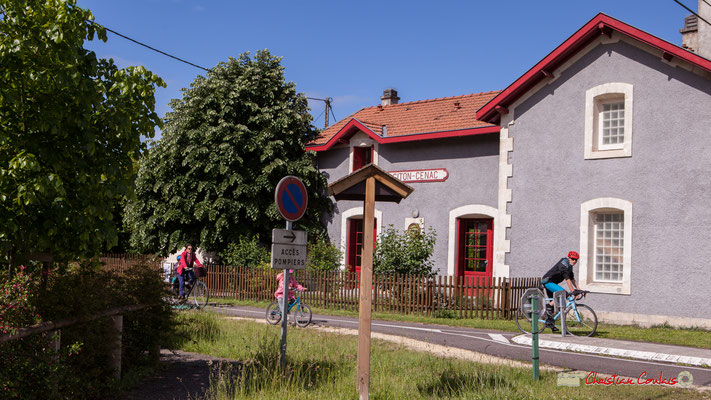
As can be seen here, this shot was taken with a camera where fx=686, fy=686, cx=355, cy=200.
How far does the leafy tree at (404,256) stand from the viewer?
18.5m

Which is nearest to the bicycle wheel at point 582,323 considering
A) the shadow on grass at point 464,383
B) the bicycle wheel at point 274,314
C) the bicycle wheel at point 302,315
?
the bicycle wheel at point 302,315

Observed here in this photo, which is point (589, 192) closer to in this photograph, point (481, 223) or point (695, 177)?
point (695, 177)

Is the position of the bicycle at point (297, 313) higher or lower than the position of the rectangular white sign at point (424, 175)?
lower

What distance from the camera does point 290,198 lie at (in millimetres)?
8211

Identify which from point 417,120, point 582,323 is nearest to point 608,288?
point 582,323

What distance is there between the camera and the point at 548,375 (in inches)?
338

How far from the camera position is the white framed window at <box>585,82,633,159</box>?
16250 mm

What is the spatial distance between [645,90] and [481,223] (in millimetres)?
6061

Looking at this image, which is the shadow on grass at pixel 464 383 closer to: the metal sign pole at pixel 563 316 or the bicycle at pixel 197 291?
the metal sign pole at pixel 563 316

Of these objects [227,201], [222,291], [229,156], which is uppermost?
[229,156]

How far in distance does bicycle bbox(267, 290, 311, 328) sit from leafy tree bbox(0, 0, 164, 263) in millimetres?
7141

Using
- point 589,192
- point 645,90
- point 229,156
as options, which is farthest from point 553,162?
point 229,156

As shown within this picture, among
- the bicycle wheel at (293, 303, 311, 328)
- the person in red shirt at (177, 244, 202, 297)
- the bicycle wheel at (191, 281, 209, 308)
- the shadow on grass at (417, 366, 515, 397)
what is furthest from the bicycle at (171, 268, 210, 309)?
the shadow on grass at (417, 366, 515, 397)

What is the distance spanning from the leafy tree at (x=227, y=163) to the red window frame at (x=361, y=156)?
1.46 metres
